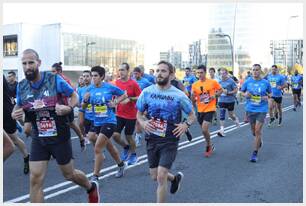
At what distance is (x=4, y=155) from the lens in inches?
166

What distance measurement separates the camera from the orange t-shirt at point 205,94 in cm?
953

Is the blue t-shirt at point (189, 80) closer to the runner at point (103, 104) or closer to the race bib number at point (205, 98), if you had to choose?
the race bib number at point (205, 98)

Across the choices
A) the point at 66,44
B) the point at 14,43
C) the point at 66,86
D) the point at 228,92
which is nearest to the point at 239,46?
the point at 66,44

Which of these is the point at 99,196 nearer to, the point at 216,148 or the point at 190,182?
the point at 190,182

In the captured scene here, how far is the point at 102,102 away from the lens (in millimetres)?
7125

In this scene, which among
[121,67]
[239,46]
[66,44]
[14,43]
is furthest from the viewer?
[239,46]

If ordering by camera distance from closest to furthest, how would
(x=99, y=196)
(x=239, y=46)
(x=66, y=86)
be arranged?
(x=66, y=86), (x=99, y=196), (x=239, y=46)

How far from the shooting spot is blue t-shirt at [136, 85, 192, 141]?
541 centimetres

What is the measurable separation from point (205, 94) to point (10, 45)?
164 feet

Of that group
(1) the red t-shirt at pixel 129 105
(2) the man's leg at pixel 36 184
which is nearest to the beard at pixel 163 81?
(2) the man's leg at pixel 36 184

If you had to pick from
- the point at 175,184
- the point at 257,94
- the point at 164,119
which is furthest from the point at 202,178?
the point at 257,94

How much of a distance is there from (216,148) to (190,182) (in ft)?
11.0

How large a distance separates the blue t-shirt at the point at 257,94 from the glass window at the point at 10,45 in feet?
160

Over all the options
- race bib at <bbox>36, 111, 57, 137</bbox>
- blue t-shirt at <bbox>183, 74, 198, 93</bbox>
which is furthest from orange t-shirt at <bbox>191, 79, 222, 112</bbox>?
blue t-shirt at <bbox>183, 74, 198, 93</bbox>
